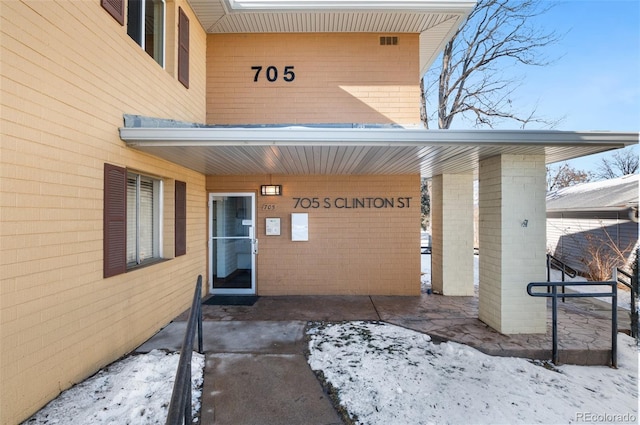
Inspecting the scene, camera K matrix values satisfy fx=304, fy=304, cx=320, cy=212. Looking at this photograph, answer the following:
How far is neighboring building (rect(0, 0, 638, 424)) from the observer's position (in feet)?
8.39

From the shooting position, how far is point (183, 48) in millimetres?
5109

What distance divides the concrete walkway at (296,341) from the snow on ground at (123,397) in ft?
1.15

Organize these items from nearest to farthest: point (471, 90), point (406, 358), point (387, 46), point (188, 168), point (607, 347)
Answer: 1. point (406, 358)
2. point (607, 347)
3. point (188, 168)
4. point (387, 46)
5. point (471, 90)

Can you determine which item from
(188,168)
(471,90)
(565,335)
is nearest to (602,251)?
(565,335)

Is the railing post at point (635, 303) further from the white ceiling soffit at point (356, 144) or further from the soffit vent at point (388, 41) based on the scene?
the soffit vent at point (388, 41)

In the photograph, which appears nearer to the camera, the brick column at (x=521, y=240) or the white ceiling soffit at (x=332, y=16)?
the brick column at (x=521, y=240)

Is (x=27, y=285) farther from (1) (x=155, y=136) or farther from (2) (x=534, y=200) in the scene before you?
(2) (x=534, y=200)

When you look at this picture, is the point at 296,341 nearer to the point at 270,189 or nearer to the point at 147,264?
the point at 147,264

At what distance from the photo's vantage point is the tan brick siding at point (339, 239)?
6199 mm

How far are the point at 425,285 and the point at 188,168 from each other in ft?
18.5

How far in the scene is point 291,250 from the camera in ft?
20.5

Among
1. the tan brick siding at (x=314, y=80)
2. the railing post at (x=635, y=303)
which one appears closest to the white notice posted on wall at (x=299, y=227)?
the tan brick siding at (x=314, y=80)

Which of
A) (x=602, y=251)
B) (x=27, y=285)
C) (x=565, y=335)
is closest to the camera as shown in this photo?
(x=27, y=285)

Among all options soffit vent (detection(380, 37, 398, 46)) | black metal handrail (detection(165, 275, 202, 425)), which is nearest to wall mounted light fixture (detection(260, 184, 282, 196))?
soffit vent (detection(380, 37, 398, 46))
